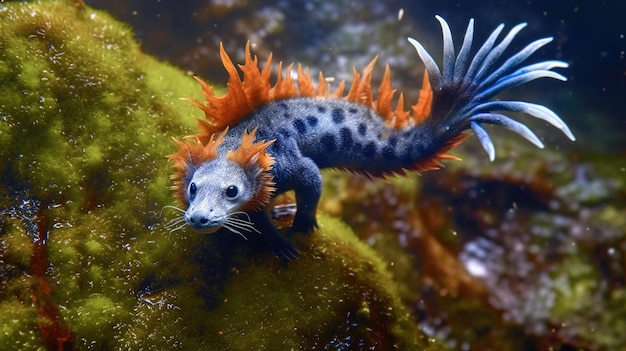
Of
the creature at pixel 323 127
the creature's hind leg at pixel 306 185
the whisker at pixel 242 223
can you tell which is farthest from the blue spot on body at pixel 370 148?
the whisker at pixel 242 223

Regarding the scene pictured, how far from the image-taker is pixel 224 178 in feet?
5.98

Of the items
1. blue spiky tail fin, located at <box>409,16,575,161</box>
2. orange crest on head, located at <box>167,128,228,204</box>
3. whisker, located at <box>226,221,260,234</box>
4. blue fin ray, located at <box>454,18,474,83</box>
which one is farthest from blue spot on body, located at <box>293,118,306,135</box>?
blue fin ray, located at <box>454,18,474,83</box>

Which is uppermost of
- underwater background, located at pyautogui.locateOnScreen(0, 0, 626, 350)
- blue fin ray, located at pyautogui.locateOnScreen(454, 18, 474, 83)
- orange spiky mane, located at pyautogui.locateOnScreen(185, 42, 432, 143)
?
blue fin ray, located at pyautogui.locateOnScreen(454, 18, 474, 83)

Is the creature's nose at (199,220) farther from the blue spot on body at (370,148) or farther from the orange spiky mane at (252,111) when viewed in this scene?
the blue spot on body at (370,148)

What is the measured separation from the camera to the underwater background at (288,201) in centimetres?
196

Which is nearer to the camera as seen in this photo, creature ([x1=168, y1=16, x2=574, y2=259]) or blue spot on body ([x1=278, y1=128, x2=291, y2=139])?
creature ([x1=168, y1=16, x2=574, y2=259])

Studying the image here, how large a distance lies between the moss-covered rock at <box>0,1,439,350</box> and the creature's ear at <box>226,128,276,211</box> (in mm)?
304

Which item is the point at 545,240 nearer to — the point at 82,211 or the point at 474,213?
the point at 474,213

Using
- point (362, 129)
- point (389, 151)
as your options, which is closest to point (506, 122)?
point (389, 151)

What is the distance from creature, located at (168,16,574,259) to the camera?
191cm

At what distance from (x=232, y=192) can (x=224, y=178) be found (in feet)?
0.20

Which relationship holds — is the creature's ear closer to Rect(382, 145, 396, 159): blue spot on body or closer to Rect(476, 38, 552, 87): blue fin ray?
Rect(382, 145, 396, 159): blue spot on body

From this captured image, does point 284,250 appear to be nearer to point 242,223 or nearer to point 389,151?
point 242,223

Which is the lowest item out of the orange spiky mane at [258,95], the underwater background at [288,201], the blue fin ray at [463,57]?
the underwater background at [288,201]
